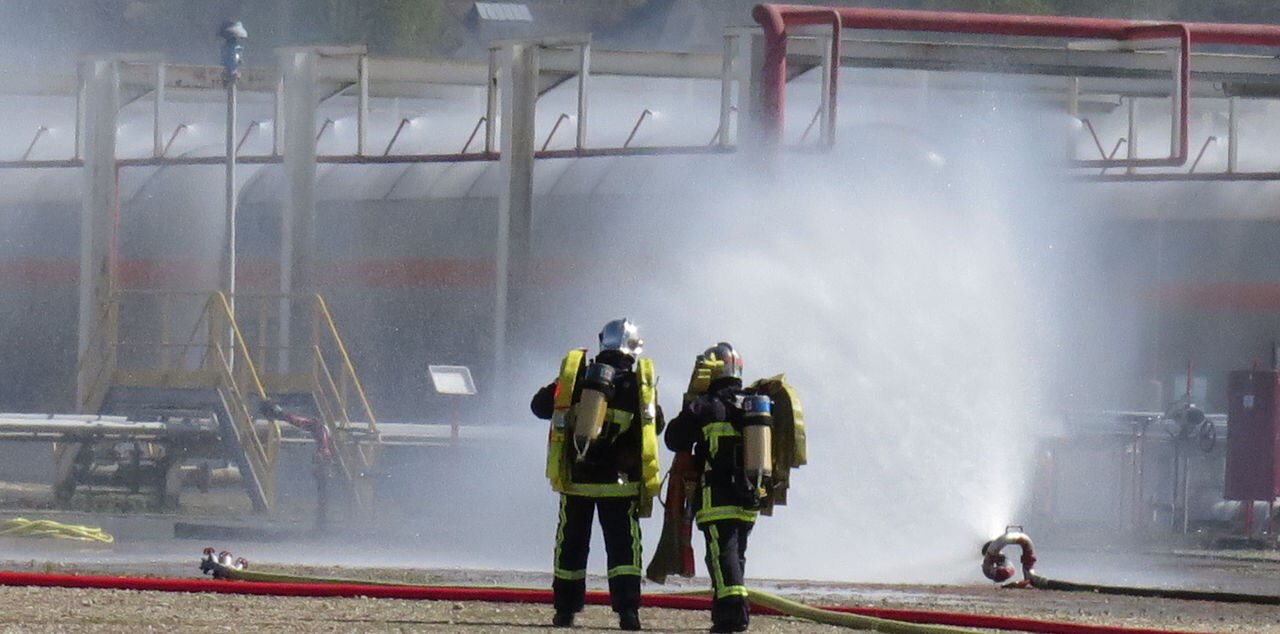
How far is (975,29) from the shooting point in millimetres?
19250

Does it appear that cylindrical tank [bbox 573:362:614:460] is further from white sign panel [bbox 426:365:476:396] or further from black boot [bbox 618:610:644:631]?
white sign panel [bbox 426:365:476:396]

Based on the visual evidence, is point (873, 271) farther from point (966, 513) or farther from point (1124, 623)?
point (1124, 623)

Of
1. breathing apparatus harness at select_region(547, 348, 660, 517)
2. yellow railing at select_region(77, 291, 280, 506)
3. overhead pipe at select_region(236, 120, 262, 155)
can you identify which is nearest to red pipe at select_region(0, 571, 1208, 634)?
breathing apparatus harness at select_region(547, 348, 660, 517)

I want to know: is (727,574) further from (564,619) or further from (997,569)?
(997,569)

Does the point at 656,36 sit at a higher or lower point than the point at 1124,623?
higher

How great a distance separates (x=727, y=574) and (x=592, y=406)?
3.40 feet

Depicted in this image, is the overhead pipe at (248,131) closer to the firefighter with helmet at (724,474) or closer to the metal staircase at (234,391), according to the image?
the metal staircase at (234,391)

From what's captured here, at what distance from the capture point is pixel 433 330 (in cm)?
3091

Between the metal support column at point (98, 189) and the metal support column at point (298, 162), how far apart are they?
1912 millimetres

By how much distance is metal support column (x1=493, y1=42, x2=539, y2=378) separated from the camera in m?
22.8

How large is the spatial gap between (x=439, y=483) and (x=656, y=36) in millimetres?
52106

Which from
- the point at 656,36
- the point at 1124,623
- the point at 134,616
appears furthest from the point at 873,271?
the point at 656,36

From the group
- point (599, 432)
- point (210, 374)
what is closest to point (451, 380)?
point (210, 374)

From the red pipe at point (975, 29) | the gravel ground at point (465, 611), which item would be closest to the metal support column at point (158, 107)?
the red pipe at point (975, 29)
